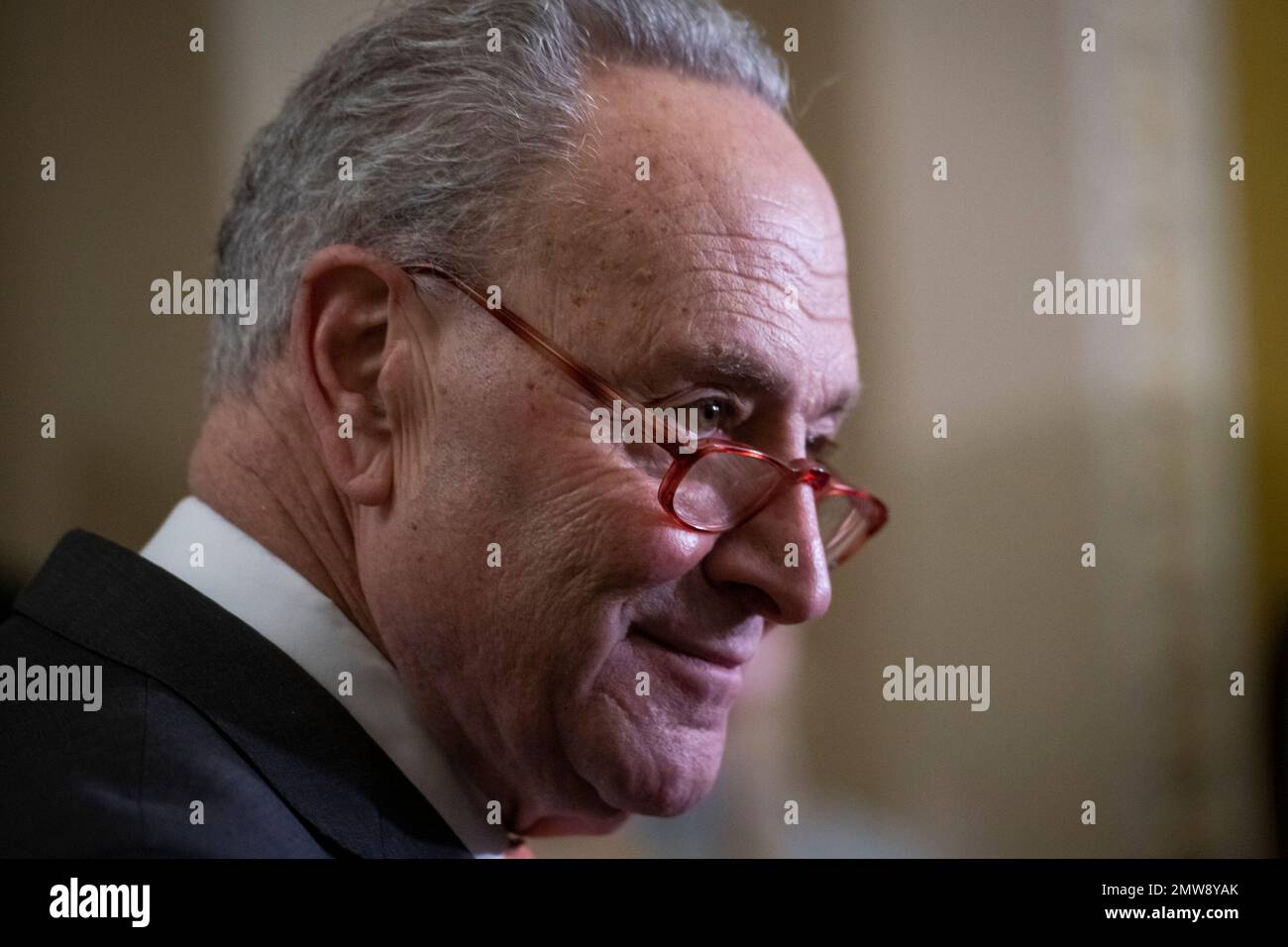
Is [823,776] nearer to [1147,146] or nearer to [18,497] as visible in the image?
[1147,146]

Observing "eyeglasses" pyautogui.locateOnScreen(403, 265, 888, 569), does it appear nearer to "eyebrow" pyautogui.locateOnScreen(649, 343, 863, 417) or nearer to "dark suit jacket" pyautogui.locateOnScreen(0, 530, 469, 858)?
"eyebrow" pyautogui.locateOnScreen(649, 343, 863, 417)

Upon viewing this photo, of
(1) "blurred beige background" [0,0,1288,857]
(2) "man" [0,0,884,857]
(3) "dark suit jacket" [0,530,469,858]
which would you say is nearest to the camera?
(3) "dark suit jacket" [0,530,469,858]

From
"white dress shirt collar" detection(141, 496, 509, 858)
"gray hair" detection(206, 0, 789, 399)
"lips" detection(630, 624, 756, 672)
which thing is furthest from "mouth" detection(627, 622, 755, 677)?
"gray hair" detection(206, 0, 789, 399)

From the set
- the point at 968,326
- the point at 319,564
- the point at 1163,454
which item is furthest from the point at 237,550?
the point at 1163,454

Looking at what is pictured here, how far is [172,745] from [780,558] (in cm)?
49

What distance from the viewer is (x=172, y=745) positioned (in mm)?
827

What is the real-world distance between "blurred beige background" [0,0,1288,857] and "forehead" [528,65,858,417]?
0.40 meters

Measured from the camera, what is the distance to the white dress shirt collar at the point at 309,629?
94cm

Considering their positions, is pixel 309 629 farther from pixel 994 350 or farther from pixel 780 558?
pixel 994 350

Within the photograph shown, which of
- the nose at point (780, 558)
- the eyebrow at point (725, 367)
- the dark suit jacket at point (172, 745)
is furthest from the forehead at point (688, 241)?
the dark suit jacket at point (172, 745)

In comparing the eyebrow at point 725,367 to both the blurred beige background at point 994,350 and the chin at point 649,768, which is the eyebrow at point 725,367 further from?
the blurred beige background at point 994,350

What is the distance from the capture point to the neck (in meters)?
0.97

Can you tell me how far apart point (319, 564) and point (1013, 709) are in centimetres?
103

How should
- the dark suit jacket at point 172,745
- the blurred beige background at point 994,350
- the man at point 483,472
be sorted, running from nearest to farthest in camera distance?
the dark suit jacket at point 172,745
the man at point 483,472
the blurred beige background at point 994,350
